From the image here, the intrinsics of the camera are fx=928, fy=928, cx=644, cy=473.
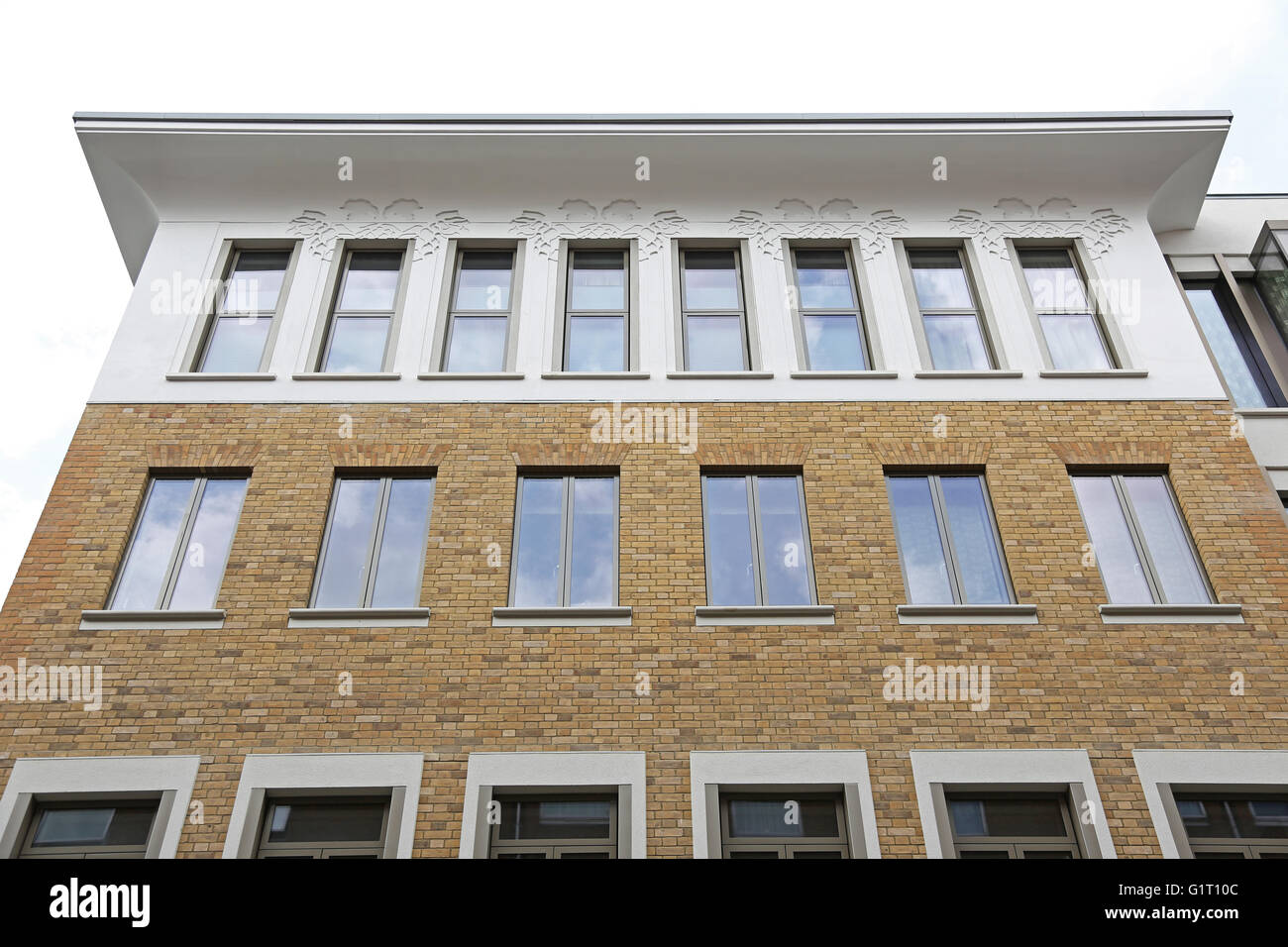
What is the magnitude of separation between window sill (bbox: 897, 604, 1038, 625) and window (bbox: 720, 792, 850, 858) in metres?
2.06

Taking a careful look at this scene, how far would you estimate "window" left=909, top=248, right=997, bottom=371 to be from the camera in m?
12.2

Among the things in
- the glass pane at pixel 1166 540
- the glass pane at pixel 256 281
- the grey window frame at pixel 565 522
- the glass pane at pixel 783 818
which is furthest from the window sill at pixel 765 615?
the glass pane at pixel 256 281

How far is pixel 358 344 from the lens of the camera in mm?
12273

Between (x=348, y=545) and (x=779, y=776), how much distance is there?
528 centimetres

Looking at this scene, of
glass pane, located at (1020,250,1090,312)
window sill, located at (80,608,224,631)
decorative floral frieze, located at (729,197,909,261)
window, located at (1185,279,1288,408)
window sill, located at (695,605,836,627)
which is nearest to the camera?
window sill, located at (80,608,224,631)

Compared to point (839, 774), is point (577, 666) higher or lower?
higher

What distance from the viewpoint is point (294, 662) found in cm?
928

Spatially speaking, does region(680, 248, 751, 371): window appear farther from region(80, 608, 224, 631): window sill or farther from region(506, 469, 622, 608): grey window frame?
region(80, 608, 224, 631): window sill

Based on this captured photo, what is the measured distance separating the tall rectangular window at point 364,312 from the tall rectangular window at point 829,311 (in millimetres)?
5577

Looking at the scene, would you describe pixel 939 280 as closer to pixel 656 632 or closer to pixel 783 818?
pixel 656 632

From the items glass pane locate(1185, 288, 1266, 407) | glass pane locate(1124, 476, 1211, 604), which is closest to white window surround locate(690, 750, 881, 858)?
glass pane locate(1124, 476, 1211, 604)

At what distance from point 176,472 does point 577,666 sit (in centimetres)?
538

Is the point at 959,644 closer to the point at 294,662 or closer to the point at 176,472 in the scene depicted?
the point at 294,662
